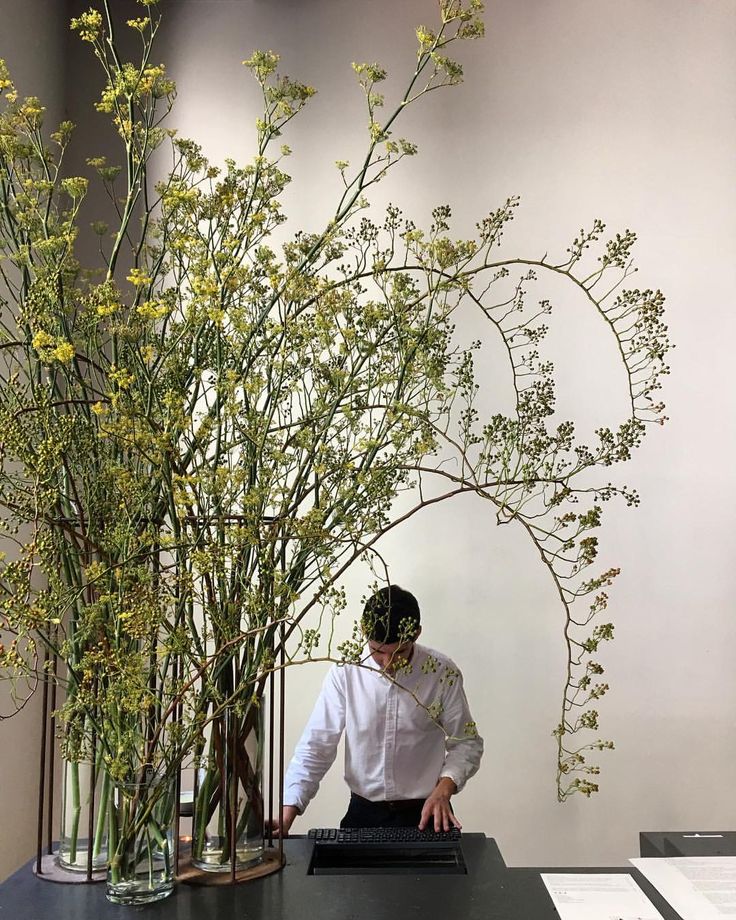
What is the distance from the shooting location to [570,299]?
4172 millimetres

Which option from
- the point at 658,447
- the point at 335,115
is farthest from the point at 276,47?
the point at 658,447

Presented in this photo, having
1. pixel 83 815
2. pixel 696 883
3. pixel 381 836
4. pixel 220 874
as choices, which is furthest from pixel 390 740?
pixel 83 815

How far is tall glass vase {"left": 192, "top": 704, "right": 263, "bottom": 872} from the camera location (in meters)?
1.60

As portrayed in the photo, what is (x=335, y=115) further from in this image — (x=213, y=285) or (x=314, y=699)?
(x=213, y=285)

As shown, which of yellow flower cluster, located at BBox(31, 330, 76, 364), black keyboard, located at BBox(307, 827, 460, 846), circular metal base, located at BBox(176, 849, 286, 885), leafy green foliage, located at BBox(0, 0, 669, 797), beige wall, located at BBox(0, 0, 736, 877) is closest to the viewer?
yellow flower cluster, located at BBox(31, 330, 76, 364)

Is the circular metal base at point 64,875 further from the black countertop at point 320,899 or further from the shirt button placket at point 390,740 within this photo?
the shirt button placket at point 390,740

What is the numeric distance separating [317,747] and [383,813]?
297 millimetres

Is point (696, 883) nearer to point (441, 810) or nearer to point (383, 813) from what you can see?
point (441, 810)

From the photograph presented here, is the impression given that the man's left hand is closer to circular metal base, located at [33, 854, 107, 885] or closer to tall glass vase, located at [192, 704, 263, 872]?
tall glass vase, located at [192, 704, 263, 872]

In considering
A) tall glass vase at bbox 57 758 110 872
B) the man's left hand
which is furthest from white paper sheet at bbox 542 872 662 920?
tall glass vase at bbox 57 758 110 872

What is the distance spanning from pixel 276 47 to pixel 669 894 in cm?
375

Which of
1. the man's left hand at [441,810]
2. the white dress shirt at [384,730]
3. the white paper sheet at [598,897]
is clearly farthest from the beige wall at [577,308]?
the white paper sheet at [598,897]

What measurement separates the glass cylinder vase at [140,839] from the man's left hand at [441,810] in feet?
2.83

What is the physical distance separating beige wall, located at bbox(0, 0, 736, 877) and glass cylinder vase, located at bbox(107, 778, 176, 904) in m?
2.47
